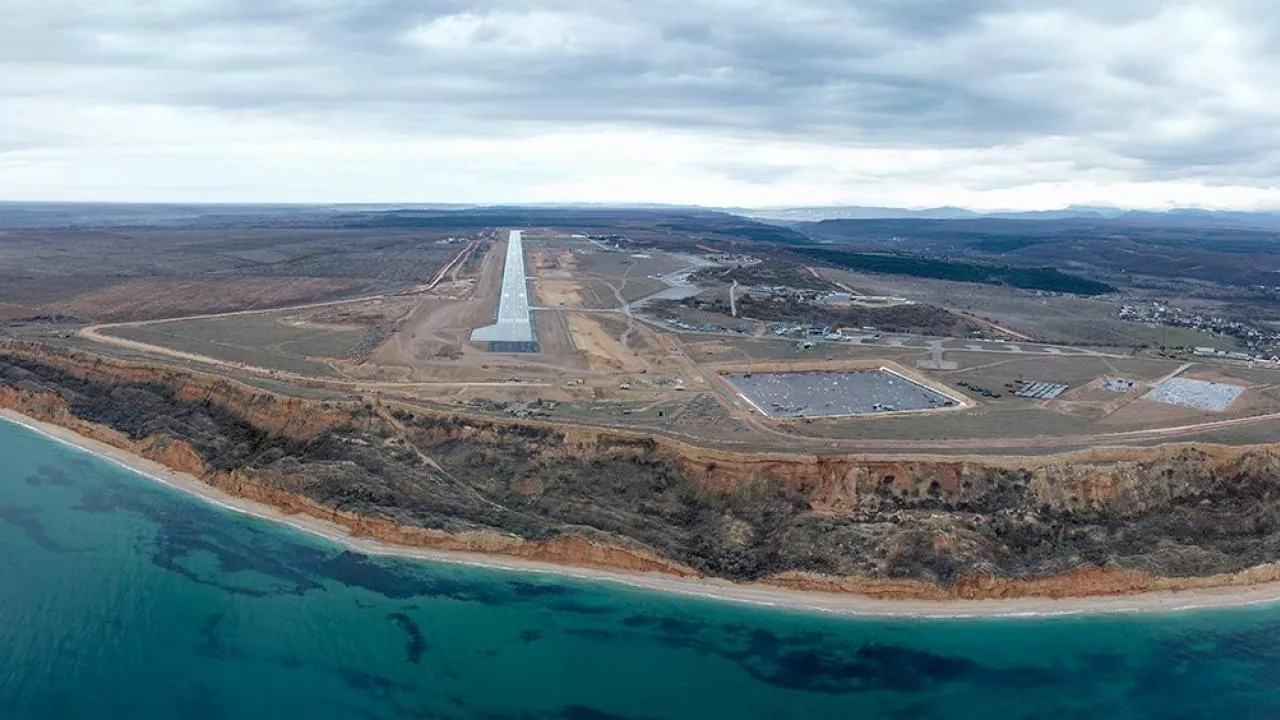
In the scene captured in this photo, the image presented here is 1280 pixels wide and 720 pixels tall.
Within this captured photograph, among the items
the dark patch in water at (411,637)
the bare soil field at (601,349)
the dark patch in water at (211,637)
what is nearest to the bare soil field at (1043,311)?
the bare soil field at (601,349)

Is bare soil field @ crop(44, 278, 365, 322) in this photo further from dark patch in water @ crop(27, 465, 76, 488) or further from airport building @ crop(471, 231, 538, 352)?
dark patch in water @ crop(27, 465, 76, 488)

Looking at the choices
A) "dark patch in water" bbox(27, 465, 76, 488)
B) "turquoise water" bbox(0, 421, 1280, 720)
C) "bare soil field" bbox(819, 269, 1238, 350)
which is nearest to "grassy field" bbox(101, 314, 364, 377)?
"dark patch in water" bbox(27, 465, 76, 488)

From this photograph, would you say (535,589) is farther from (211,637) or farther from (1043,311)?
(1043,311)

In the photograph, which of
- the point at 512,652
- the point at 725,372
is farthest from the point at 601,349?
the point at 512,652

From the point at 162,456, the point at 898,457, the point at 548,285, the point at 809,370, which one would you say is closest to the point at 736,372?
the point at 809,370

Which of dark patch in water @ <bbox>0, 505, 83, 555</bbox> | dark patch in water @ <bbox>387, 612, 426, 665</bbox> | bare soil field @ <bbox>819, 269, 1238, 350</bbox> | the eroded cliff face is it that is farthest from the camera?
bare soil field @ <bbox>819, 269, 1238, 350</bbox>

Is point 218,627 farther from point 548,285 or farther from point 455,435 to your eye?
point 548,285
